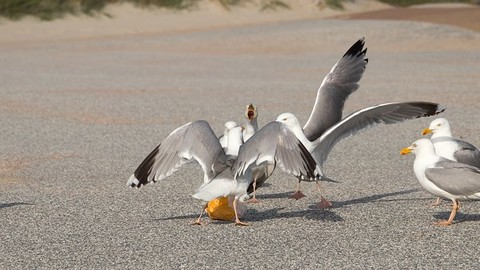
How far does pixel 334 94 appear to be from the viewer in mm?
9953

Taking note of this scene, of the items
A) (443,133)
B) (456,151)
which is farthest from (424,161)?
(443,133)

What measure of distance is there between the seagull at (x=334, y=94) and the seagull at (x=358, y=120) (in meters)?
0.19

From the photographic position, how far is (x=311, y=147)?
8.88 meters

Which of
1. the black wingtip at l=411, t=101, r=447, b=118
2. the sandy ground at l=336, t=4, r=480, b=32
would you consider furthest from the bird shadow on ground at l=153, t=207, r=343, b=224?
the sandy ground at l=336, t=4, r=480, b=32

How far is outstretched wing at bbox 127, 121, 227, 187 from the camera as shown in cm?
800

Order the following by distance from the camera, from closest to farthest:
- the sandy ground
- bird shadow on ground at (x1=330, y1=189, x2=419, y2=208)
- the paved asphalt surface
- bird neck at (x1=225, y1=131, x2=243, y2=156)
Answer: the paved asphalt surface
bird neck at (x1=225, y1=131, x2=243, y2=156)
bird shadow on ground at (x1=330, y1=189, x2=419, y2=208)
the sandy ground

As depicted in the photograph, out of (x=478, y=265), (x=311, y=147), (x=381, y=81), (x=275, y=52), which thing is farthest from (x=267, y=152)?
(x=275, y=52)

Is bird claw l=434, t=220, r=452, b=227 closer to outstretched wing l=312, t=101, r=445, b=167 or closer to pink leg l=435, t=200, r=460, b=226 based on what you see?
pink leg l=435, t=200, r=460, b=226

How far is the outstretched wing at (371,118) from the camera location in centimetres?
879

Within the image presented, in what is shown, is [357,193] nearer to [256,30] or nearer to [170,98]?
[170,98]

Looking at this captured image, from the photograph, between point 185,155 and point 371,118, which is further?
point 371,118

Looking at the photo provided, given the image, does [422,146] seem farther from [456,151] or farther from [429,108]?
[456,151]

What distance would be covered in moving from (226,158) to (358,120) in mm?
1619

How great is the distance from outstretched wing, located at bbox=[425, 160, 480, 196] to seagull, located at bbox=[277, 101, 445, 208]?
3.07ft
